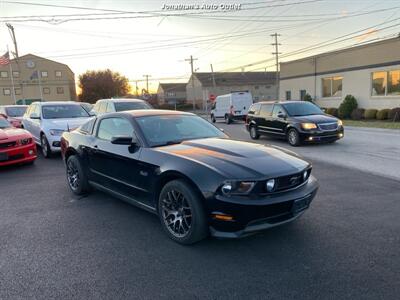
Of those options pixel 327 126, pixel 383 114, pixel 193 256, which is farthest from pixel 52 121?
pixel 383 114

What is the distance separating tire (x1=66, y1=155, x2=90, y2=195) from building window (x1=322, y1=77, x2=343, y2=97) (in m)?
25.4

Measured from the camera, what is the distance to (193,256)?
140 inches

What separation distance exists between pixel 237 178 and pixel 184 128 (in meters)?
1.85

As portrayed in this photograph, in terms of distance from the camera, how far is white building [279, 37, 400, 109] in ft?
73.2

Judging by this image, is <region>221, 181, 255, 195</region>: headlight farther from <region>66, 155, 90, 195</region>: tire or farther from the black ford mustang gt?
<region>66, 155, 90, 195</region>: tire

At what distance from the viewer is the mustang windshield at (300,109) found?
11.9 metres

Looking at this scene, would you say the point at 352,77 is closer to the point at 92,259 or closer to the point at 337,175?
the point at 337,175

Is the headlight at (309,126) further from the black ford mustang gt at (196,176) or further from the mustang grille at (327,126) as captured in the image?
the black ford mustang gt at (196,176)

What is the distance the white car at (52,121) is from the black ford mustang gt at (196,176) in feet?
16.5

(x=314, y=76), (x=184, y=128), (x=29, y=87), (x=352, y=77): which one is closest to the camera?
(x=184, y=128)

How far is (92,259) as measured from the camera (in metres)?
3.57

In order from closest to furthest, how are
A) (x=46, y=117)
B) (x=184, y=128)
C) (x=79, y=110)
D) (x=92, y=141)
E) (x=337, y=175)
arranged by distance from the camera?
(x=184, y=128) < (x=92, y=141) < (x=337, y=175) < (x=46, y=117) < (x=79, y=110)

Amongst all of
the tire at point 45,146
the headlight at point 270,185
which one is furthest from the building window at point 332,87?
the headlight at point 270,185

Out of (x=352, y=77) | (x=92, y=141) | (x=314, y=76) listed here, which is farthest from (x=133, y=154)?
(x=314, y=76)
